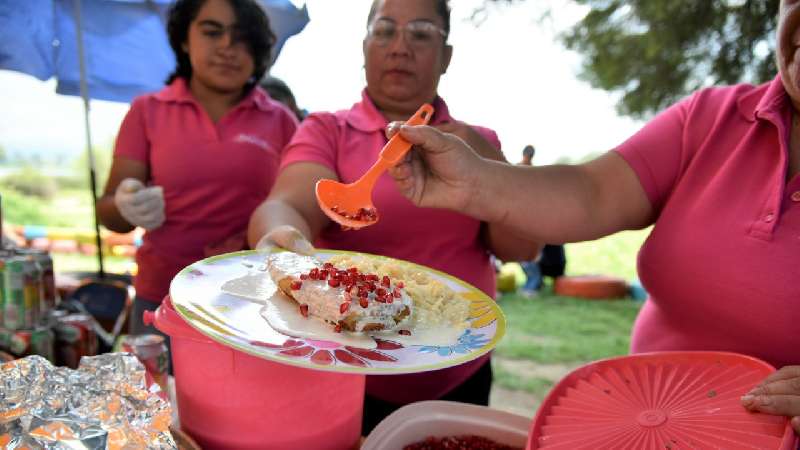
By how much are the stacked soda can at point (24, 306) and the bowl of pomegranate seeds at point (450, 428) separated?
0.94 m

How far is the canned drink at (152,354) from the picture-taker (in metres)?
1.40

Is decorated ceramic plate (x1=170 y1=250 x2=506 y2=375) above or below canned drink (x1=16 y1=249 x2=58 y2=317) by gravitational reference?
above

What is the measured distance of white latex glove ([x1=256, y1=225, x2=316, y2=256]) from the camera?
1328mm

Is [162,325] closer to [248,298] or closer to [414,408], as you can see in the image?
[248,298]

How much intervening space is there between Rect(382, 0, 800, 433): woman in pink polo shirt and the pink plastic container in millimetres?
548

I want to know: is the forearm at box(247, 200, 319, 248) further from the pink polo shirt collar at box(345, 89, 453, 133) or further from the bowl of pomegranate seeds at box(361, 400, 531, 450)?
the bowl of pomegranate seeds at box(361, 400, 531, 450)

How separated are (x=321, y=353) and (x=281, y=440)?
28 cm

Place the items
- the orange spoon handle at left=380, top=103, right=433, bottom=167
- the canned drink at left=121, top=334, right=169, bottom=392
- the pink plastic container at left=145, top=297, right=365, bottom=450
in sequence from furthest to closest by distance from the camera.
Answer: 1. the canned drink at left=121, top=334, right=169, bottom=392
2. the orange spoon handle at left=380, top=103, right=433, bottom=167
3. the pink plastic container at left=145, top=297, right=365, bottom=450

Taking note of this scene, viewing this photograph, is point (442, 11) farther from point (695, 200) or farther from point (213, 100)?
point (213, 100)

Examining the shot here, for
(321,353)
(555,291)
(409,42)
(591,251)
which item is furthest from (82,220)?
(321,353)

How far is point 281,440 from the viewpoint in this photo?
1.06 metres

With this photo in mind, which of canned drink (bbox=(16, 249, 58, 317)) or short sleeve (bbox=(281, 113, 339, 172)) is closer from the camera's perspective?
canned drink (bbox=(16, 249, 58, 317))

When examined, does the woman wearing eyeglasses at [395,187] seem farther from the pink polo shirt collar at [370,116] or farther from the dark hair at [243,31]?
the dark hair at [243,31]

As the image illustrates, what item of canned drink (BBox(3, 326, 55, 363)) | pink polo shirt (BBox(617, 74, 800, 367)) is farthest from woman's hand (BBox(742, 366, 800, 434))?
canned drink (BBox(3, 326, 55, 363))
